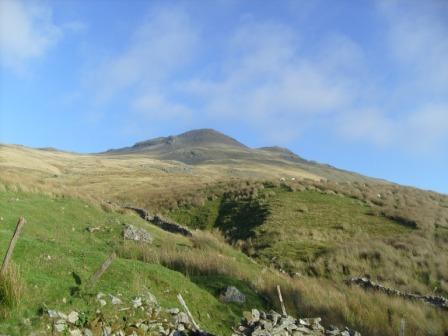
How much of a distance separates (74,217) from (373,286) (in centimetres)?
1729

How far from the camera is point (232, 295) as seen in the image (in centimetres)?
1705

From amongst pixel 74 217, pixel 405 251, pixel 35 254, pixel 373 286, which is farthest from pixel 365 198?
pixel 35 254

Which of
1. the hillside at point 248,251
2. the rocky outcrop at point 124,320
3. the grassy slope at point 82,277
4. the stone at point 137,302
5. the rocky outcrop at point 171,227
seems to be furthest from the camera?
the rocky outcrop at point 171,227

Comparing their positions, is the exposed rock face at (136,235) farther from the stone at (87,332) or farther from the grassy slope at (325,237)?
the stone at (87,332)

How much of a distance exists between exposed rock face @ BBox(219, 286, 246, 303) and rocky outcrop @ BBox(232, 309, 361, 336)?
228 cm

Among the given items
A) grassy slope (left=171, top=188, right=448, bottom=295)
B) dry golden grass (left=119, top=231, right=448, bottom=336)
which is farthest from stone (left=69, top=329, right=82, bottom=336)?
grassy slope (left=171, top=188, right=448, bottom=295)

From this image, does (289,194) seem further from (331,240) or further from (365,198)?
(331,240)

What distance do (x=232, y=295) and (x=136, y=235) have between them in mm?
11607

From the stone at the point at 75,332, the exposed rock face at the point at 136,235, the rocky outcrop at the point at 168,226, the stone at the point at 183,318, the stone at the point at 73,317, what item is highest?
the rocky outcrop at the point at 168,226

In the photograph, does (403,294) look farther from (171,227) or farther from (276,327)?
(171,227)

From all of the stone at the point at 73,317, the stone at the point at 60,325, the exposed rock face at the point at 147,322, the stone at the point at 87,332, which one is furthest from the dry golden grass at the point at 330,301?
the stone at the point at 60,325

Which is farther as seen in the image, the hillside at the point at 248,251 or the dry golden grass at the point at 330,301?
the dry golden grass at the point at 330,301

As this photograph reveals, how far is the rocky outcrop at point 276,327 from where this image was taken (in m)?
13.3

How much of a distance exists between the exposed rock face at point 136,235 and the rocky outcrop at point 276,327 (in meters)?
13.6
